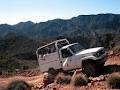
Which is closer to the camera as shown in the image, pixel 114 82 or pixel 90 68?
pixel 114 82

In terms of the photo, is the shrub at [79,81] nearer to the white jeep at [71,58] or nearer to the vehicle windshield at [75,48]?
the white jeep at [71,58]

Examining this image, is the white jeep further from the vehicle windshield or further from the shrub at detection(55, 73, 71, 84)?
the shrub at detection(55, 73, 71, 84)

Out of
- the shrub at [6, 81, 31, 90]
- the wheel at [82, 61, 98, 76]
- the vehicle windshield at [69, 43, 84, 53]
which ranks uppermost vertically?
the vehicle windshield at [69, 43, 84, 53]

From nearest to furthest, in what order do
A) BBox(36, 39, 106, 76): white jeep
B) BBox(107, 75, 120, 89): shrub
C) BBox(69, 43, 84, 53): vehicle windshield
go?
BBox(107, 75, 120, 89): shrub → BBox(36, 39, 106, 76): white jeep → BBox(69, 43, 84, 53): vehicle windshield

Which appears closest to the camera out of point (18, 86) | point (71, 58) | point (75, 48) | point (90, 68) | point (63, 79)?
point (18, 86)

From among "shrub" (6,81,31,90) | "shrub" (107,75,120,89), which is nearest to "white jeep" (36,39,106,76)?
"shrub" (6,81,31,90)

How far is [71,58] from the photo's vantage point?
56.6ft

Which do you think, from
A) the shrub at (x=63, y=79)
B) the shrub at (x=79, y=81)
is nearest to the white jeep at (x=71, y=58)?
the shrub at (x=63, y=79)

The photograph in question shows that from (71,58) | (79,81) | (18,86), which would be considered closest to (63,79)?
(71,58)

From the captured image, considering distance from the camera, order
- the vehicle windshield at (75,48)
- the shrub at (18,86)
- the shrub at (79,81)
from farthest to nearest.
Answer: the vehicle windshield at (75,48) < the shrub at (18,86) < the shrub at (79,81)

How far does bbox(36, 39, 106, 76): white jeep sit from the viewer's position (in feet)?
54.3

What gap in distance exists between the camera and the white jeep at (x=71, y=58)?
54.3ft

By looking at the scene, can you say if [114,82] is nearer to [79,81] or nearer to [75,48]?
[79,81]

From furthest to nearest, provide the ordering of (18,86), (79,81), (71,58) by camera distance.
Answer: (71,58)
(18,86)
(79,81)
